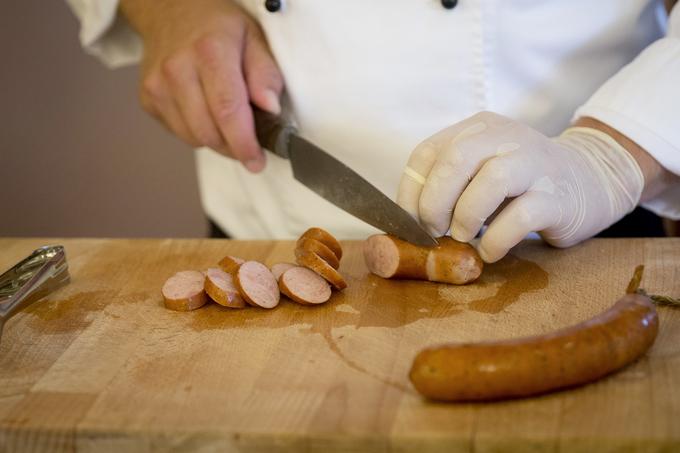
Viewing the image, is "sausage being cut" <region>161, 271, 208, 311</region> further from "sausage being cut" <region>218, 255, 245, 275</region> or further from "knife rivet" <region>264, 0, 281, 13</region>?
"knife rivet" <region>264, 0, 281, 13</region>

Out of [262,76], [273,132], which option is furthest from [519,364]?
[262,76]

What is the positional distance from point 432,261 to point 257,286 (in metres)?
0.35

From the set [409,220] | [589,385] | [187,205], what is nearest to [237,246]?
[409,220]

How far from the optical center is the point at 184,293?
1.74 metres

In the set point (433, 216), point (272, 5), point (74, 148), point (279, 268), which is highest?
point (272, 5)

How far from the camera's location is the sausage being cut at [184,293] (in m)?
1.73

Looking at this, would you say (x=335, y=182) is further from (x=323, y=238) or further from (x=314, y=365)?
(x=314, y=365)

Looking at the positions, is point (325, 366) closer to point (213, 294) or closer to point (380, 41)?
point (213, 294)

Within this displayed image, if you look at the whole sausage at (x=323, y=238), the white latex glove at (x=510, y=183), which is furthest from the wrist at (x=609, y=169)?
the whole sausage at (x=323, y=238)

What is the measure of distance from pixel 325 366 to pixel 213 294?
352 mm

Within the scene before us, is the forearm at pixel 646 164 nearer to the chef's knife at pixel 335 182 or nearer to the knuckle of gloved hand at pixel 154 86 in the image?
the chef's knife at pixel 335 182

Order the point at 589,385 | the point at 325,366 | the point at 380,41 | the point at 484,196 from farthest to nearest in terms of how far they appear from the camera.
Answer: the point at 380,41
the point at 484,196
the point at 325,366
the point at 589,385

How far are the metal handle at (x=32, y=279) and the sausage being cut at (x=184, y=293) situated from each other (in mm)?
256

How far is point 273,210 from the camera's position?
2406mm
